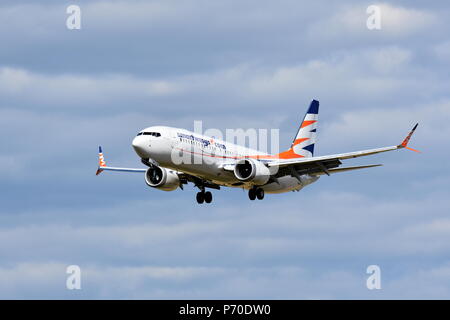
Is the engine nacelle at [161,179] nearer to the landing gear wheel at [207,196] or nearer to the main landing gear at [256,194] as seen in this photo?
the landing gear wheel at [207,196]

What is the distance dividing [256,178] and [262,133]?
3.75m

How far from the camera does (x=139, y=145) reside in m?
68.8

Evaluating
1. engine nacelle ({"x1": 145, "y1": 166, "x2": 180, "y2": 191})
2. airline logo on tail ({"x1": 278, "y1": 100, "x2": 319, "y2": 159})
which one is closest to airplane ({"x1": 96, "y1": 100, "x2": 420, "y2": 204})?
engine nacelle ({"x1": 145, "y1": 166, "x2": 180, "y2": 191})

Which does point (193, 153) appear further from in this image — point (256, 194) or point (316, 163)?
point (316, 163)

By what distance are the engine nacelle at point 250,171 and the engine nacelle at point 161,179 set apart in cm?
616

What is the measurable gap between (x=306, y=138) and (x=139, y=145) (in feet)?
86.6

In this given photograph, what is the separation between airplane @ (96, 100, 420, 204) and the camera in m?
69.5

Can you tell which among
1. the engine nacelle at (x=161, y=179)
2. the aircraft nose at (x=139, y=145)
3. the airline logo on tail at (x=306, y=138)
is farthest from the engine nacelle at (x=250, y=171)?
the airline logo on tail at (x=306, y=138)

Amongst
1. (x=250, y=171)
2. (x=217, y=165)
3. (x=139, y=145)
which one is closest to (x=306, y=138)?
(x=250, y=171)

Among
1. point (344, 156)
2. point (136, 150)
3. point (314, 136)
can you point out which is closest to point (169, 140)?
point (136, 150)

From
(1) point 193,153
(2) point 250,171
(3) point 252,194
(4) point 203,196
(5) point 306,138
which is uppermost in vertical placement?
(5) point 306,138

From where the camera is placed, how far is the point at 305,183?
→ 84375 millimetres

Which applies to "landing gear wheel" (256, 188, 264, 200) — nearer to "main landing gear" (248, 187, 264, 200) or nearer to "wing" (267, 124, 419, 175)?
"main landing gear" (248, 187, 264, 200)

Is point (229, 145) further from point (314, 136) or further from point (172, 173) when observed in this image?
point (314, 136)
